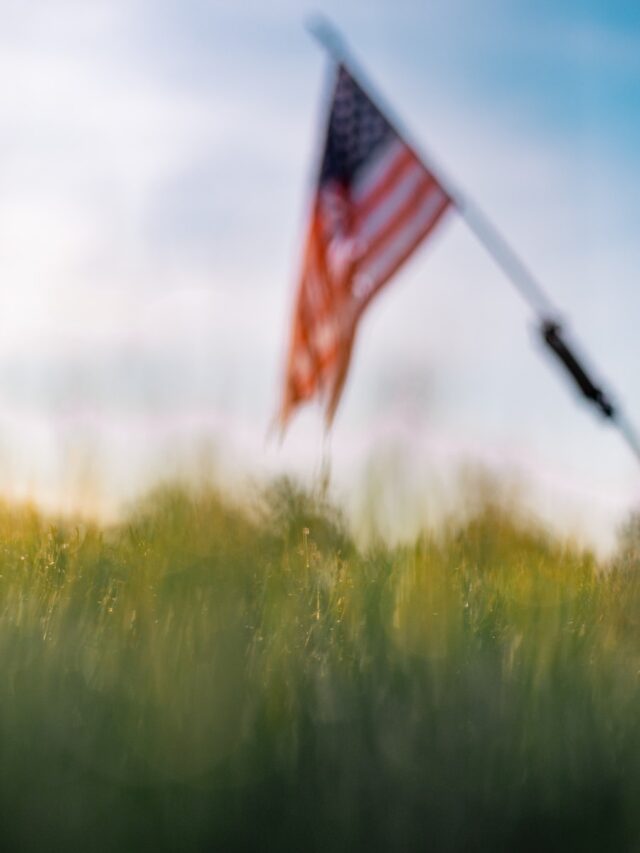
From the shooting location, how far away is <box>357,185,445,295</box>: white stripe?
7676 mm

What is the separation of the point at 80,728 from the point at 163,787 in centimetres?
48

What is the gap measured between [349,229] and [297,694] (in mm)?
3202

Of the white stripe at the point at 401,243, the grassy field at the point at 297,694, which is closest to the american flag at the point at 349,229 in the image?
the white stripe at the point at 401,243

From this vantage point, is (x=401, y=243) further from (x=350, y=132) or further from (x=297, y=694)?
(x=297, y=694)

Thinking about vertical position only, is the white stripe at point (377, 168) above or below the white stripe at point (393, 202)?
above

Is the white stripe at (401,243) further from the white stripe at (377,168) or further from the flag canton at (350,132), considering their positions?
the flag canton at (350,132)

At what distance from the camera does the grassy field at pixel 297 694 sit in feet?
18.4

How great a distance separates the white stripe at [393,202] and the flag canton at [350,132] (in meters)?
0.27

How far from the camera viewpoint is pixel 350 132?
8.02 m

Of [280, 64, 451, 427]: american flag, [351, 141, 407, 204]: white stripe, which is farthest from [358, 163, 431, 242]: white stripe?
[351, 141, 407, 204]: white stripe

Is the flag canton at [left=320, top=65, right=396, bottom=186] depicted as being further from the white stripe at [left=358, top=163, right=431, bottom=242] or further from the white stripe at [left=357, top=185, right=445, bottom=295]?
the white stripe at [left=357, top=185, right=445, bottom=295]

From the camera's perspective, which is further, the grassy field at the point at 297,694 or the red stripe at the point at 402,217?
the red stripe at the point at 402,217

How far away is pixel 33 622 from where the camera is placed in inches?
243

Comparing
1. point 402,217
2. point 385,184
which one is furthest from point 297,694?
point 385,184
